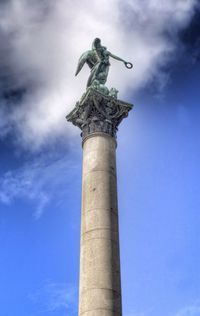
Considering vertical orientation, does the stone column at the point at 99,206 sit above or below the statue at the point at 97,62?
below

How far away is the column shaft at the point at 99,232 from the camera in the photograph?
732 inches

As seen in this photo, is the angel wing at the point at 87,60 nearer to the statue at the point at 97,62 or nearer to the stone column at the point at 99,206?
the statue at the point at 97,62

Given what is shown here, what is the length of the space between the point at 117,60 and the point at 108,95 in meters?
3.50

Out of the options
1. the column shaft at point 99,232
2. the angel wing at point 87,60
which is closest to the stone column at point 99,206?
the column shaft at point 99,232

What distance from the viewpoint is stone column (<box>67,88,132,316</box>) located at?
18688 mm

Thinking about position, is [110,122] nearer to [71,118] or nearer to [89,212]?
[71,118]

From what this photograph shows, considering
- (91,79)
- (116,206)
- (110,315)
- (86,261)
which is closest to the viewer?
(110,315)

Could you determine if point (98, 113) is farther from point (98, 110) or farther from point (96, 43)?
point (96, 43)

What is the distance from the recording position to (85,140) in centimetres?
2372

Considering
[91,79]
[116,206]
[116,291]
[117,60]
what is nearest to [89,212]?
[116,206]

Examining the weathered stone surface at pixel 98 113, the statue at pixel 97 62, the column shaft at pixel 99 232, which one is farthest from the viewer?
the statue at pixel 97 62

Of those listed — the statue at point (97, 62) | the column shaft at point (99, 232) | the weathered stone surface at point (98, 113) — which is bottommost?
the column shaft at point (99, 232)

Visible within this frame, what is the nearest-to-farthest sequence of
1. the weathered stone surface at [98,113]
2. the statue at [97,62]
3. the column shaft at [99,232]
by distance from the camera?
the column shaft at [99,232] < the weathered stone surface at [98,113] < the statue at [97,62]

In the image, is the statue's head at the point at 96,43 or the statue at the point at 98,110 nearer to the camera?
the statue at the point at 98,110
